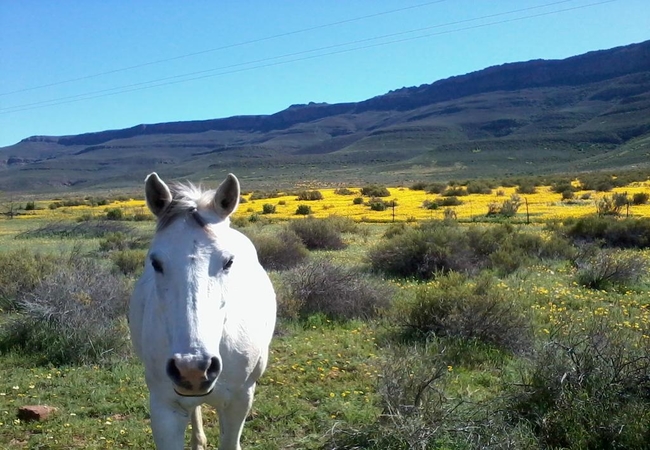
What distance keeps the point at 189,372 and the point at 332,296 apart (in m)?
6.89

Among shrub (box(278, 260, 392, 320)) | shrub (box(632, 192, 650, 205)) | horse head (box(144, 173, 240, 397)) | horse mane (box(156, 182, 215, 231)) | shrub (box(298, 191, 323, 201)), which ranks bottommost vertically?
shrub (box(632, 192, 650, 205))

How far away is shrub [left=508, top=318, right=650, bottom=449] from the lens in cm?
429

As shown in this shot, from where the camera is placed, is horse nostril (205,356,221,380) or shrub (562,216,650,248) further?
shrub (562,216,650,248)

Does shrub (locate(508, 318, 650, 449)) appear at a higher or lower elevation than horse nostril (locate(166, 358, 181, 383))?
lower

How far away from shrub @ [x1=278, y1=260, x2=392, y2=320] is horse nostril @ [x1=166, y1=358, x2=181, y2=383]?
6.36m

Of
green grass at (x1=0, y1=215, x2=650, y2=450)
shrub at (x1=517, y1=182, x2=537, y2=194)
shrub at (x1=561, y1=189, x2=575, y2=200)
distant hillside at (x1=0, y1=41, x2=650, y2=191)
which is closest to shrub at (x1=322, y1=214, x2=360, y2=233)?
green grass at (x1=0, y1=215, x2=650, y2=450)

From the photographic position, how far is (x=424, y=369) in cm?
477

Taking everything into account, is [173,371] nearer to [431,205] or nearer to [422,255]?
[422,255]

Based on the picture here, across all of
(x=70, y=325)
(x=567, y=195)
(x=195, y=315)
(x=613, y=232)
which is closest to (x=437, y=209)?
(x=567, y=195)

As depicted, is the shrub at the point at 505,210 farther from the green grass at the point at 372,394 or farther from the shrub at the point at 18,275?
the shrub at the point at 18,275

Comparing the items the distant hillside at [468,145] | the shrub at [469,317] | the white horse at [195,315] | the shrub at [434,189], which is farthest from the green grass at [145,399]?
the distant hillside at [468,145]

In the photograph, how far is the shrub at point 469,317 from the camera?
7.39 meters

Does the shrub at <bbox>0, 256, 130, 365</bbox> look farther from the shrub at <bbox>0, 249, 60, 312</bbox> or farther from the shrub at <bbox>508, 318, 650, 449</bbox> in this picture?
the shrub at <bbox>508, 318, 650, 449</bbox>

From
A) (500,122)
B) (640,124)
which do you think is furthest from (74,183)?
(640,124)
